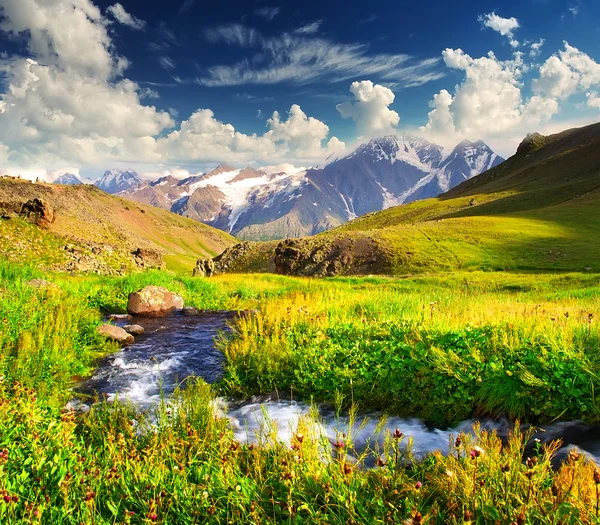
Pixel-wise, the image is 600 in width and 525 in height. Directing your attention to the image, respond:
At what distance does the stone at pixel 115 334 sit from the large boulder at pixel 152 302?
431 centimetres

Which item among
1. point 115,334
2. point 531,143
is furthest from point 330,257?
point 531,143

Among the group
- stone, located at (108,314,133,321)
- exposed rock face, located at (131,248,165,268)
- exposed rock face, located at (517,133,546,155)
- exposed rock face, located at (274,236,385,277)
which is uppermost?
exposed rock face, located at (517,133,546,155)

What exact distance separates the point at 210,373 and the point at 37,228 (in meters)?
38.5

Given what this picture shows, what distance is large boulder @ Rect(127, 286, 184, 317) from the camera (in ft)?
58.7

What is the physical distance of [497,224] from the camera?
54.8m

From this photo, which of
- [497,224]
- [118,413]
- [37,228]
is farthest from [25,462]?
[497,224]

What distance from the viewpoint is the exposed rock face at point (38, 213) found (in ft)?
131

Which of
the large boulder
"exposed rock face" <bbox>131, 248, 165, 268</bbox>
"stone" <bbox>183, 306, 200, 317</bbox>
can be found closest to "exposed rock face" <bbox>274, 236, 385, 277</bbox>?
"exposed rock face" <bbox>131, 248, 165, 268</bbox>

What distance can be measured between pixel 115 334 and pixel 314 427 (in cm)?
1055

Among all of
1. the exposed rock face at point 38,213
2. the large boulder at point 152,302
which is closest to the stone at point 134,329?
the large boulder at point 152,302

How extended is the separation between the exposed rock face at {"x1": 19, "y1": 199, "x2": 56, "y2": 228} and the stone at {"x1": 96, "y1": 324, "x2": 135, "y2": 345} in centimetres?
3469

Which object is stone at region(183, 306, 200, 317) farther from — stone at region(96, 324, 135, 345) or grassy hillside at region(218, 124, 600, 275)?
grassy hillside at region(218, 124, 600, 275)

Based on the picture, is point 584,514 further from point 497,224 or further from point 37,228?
point 497,224

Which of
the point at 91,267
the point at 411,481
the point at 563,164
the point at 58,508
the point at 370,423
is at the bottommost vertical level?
the point at 370,423
